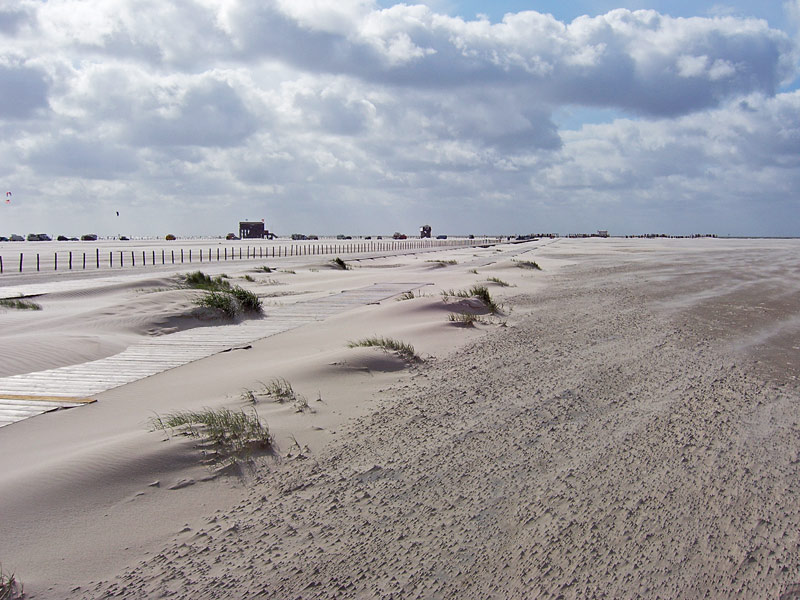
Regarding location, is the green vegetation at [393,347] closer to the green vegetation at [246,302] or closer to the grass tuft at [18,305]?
the green vegetation at [246,302]

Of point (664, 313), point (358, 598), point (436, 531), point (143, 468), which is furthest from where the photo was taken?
point (664, 313)

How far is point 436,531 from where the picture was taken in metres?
3.44

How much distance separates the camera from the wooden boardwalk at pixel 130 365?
5887 millimetres

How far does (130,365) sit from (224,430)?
3610 millimetres

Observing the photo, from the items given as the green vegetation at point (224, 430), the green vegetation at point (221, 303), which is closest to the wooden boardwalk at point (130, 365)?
the green vegetation at point (221, 303)

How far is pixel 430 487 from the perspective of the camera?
3979mm

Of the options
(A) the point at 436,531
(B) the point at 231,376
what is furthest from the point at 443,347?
(A) the point at 436,531

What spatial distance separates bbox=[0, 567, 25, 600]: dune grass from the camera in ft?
9.34

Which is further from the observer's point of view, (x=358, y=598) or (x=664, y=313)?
(x=664, y=313)

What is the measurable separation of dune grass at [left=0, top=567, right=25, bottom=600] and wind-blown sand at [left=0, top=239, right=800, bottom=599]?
0.22 feet

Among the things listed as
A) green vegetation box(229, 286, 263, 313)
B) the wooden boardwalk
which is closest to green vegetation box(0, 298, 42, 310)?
green vegetation box(229, 286, 263, 313)

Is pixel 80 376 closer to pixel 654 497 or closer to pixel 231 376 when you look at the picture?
pixel 231 376

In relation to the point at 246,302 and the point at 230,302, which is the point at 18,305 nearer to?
the point at 230,302

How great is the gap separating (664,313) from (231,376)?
30.5ft
